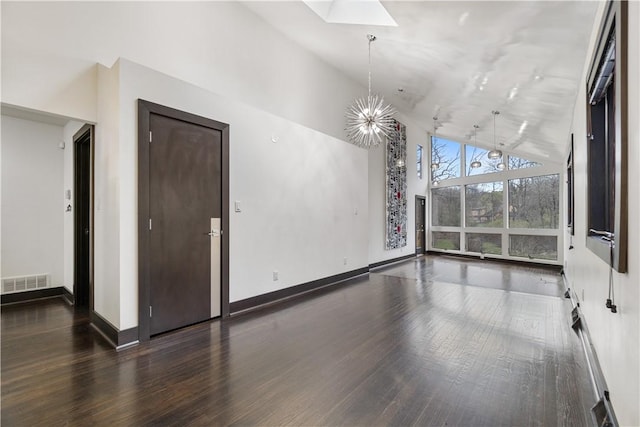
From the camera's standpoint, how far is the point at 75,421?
183 centimetres

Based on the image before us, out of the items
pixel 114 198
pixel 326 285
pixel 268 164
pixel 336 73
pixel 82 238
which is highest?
pixel 336 73

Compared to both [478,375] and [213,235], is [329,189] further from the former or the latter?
[478,375]

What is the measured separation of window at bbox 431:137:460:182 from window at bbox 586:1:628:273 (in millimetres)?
7843

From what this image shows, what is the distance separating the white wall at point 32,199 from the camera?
166 inches

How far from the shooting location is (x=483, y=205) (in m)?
9.22

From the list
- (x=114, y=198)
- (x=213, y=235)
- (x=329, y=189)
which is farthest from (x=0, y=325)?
(x=329, y=189)

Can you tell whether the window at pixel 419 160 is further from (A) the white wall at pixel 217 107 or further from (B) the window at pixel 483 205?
(A) the white wall at pixel 217 107

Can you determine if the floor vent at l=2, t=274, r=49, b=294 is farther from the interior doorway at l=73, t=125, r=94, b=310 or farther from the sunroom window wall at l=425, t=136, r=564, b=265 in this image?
the sunroom window wall at l=425, t=136, r=564, b=265

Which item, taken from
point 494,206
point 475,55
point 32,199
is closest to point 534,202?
point 494,206

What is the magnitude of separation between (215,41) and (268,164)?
1838mm

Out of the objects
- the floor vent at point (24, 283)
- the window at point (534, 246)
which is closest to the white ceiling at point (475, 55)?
the window at point (534, 246)

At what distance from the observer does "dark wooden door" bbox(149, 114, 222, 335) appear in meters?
3.17

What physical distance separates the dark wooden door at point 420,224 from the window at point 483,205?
1.34 m

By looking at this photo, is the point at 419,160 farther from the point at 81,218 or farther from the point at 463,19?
the point at 81,218
